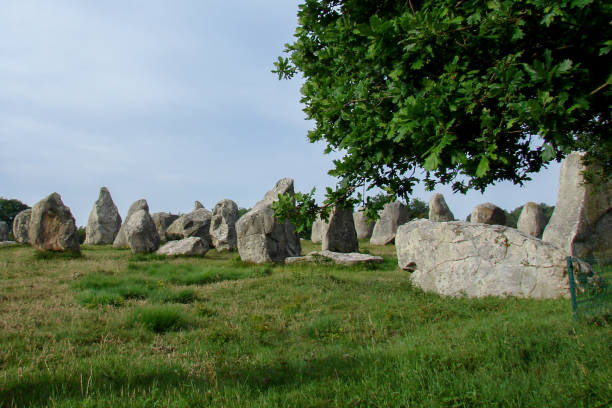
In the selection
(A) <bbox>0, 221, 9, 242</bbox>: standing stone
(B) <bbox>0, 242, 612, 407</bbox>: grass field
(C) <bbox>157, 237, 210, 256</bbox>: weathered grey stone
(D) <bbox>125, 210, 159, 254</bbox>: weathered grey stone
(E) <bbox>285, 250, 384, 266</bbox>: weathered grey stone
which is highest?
(A) <bbox>0, 221, 9, 242</bbox>: standing stone

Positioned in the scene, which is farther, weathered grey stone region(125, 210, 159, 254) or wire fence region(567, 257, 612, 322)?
weathered grey stone region(125, 210, 159, 254)

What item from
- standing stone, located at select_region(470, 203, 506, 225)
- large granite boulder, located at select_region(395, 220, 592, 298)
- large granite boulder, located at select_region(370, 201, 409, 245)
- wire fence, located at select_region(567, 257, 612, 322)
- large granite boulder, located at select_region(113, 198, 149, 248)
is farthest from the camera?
standing stone, located at select_region(470, 203, 506, 225)

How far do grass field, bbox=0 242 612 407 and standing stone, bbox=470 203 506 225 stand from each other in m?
24.7

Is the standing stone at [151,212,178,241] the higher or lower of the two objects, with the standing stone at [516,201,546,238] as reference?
higher

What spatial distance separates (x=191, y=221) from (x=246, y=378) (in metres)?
26.2

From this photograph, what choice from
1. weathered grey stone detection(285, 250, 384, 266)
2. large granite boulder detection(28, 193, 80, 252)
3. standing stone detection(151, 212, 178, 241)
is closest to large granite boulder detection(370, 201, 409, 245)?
weathered grey stone detection(285, 250, 384, 266)

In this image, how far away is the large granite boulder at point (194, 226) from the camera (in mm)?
30531

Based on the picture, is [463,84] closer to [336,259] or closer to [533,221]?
[336,259]

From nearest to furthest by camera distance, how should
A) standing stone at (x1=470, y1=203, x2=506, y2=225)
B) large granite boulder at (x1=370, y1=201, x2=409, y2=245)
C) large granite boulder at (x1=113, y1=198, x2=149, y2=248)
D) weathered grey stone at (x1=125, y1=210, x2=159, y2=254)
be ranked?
weathered grey stone at (x1=125, y1=210, x2=159, y2=254), large granite boulder at (x1=113, y1=198, x2=149, y2=248), large granite boulder at (x1=370, y1=201, x2=409, y2=245), standing stone at (x1=470, y1=203, x2=506, y2=225)

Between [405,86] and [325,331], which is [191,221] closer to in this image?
[325,331]

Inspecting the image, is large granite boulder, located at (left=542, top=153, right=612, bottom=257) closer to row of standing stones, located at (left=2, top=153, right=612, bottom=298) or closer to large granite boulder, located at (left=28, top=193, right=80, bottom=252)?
row of standing stones, located at (left=2, top=153, right=612, bottom=298)

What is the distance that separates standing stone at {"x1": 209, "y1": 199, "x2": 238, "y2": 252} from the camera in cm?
2800

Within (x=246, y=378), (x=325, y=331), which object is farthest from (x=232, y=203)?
(x=246, y=378)

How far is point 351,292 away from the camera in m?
12.5
